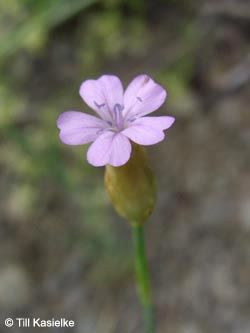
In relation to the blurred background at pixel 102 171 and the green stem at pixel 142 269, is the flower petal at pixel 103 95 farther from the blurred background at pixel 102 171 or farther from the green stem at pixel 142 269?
the blurred background at pixel 102 171

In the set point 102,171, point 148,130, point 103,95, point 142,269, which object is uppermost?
point 102,171

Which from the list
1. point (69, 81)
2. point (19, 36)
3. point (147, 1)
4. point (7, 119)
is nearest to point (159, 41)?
point (147, 1)

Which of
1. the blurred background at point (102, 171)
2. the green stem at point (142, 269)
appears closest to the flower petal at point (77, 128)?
the green stem at point (142, 269)

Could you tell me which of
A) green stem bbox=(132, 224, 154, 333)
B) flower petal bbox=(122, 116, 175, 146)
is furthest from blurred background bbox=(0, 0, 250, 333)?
flower petal bbox=(122, 116, 175, 146)

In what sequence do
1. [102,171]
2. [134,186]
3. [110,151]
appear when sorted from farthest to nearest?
[102,171] < [134,186] < [110,151]

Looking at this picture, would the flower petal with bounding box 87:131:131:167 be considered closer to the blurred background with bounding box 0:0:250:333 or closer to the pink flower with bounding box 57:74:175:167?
the pink flower with bounding box 57:74:175:167

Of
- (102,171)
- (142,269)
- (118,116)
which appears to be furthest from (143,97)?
(102,171)

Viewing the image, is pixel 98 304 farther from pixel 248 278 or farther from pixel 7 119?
pixel 7 119

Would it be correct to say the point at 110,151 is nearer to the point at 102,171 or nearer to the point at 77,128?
the point at 77,128
